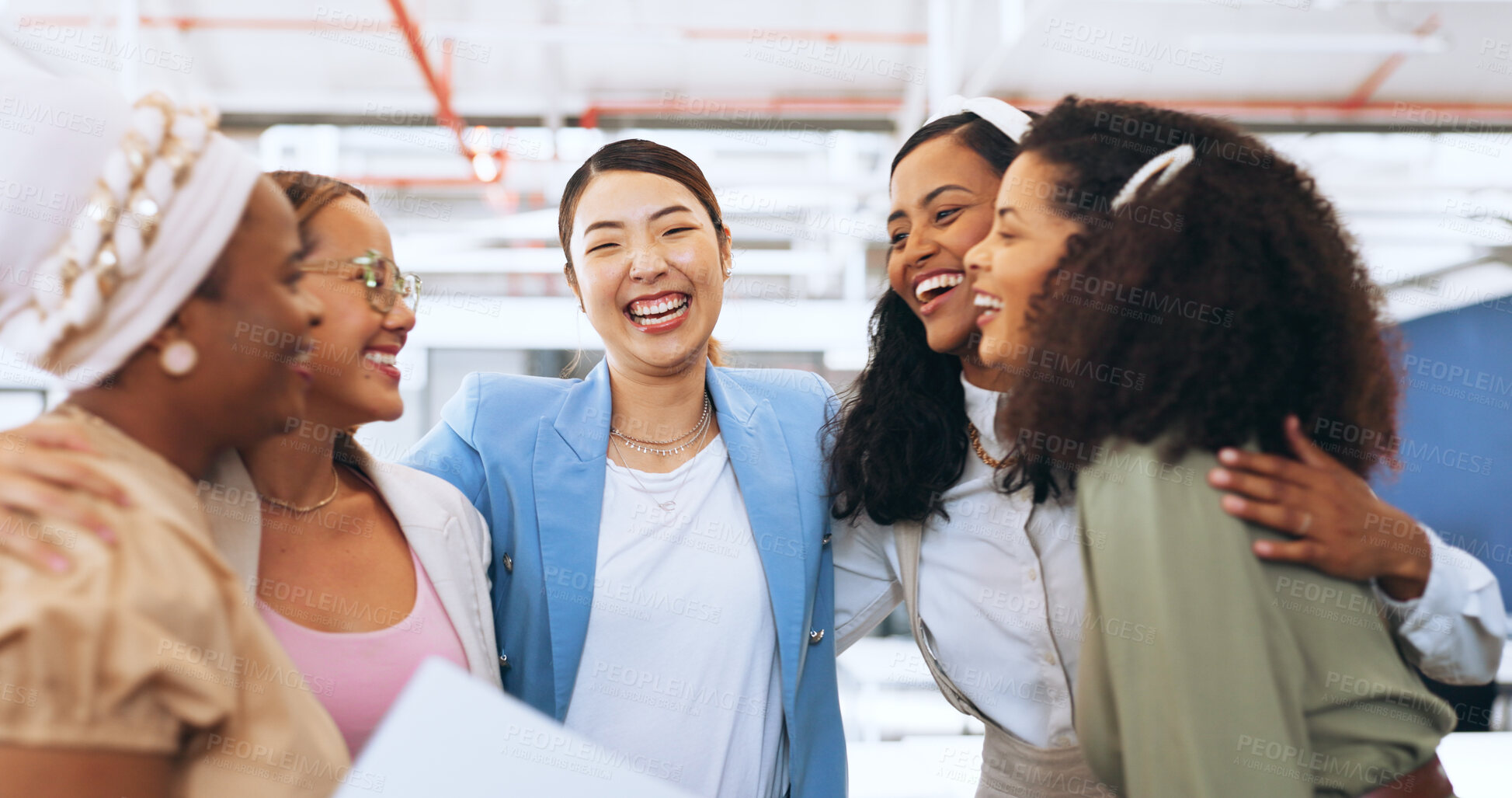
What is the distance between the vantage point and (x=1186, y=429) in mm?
1087

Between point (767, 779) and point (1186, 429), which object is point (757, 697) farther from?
point (1186, 429)

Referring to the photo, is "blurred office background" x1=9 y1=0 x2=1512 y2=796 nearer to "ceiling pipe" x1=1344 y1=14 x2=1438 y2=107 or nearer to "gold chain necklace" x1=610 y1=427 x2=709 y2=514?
"ceiling pipe" x1=1344 y1=14 x2=1438 y2=107

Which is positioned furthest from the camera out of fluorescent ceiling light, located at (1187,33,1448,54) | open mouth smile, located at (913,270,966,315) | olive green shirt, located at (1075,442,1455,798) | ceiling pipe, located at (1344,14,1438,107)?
ceiling pipe, located at (1344,14,1438,107)

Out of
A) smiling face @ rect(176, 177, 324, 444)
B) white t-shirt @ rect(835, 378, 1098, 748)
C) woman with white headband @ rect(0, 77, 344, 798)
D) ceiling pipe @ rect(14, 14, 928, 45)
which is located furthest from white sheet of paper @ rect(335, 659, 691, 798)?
ceiling pipe @ rect(14, 14, 928, 45)

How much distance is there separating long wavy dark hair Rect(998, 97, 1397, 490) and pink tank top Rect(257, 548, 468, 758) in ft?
2.83

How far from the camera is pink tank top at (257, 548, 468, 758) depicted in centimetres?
119

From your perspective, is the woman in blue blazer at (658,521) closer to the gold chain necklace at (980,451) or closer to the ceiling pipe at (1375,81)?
the gold chain necklace at (980,451)

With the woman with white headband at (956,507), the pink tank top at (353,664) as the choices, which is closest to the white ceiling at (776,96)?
the woman with white headband at (956,507)

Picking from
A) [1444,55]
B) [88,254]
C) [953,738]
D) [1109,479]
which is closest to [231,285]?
[88,254]

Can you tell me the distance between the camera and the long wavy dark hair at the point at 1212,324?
3.61 ft

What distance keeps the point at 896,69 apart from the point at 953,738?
4.97 metres

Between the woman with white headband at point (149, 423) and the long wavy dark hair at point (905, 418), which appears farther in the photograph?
the long wavy dark hair at point (905, 418)

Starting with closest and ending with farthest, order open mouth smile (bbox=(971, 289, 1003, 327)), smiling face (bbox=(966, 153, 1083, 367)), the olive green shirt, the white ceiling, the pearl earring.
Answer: the pearl earring, the olive green shirt, smiling face (bbox=(966, 153, 1083, 367)), open mouth smile (bbox=(971, 289, 1003, 327)), the white ceiling

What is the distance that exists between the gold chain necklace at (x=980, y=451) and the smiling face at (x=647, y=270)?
55 cm
